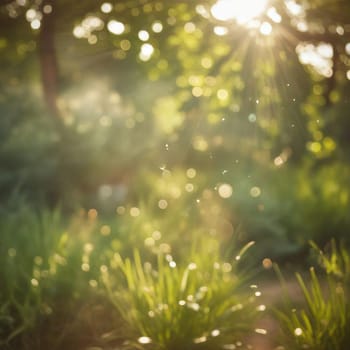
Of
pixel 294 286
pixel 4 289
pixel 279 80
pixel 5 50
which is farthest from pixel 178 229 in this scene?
pixel 5 50

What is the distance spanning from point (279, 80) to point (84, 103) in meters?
4.85

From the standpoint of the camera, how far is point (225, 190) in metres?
8.60

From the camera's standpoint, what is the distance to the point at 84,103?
33.7 feet

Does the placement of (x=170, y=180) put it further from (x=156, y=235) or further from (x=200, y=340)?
(x=200, y=340)

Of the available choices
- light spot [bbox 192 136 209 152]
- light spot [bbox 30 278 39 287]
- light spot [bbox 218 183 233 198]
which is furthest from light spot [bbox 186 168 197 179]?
light spot [bbox 30 278 39 287]

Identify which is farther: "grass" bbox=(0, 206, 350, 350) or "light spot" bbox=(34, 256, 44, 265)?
"light spot" bbox=(34, 256, 44, 265)

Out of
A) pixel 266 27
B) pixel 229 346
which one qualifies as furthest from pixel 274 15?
pixel 229 346

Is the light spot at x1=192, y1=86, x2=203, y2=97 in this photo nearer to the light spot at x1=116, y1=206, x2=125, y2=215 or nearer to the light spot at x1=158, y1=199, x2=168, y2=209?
the light spot at x1=158, y1=199, x2=168, y2=209

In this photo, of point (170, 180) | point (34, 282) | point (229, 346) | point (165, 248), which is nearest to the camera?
point (229, 346)

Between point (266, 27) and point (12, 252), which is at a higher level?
point (266, 27)

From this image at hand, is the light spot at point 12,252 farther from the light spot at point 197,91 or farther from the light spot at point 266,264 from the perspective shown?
the light spot at point 197,91

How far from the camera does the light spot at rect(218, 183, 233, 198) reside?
8.19 m

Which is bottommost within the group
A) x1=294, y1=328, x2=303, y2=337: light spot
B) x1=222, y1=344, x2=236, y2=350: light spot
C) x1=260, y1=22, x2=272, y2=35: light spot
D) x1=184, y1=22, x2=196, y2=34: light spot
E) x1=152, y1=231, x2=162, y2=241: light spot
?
x1=152, y1=231, x2=162, y2=241: light spot

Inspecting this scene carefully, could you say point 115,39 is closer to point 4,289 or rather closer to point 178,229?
point 178,229
